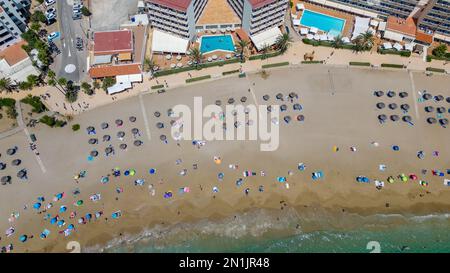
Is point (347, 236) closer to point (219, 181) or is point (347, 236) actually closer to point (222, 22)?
point (219, 181)

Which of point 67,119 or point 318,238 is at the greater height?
point 67,119

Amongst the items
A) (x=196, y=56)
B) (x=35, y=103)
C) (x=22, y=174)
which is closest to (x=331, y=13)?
(x=196, y=56)

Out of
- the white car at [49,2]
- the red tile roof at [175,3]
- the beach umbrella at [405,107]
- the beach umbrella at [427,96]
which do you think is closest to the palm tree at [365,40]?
the beach umbrella at [427,96]

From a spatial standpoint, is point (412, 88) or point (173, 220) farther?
point (412, 88)

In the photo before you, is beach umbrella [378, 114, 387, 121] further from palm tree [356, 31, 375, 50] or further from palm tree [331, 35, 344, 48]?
palm tree [331, 35, 344, 48]

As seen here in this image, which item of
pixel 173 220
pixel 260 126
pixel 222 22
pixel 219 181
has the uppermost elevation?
pixel 222 22

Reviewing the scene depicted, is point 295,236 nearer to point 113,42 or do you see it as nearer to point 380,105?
point 380,105

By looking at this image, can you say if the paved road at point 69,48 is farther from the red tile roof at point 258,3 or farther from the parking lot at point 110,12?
the red tile roof at point 258,3
